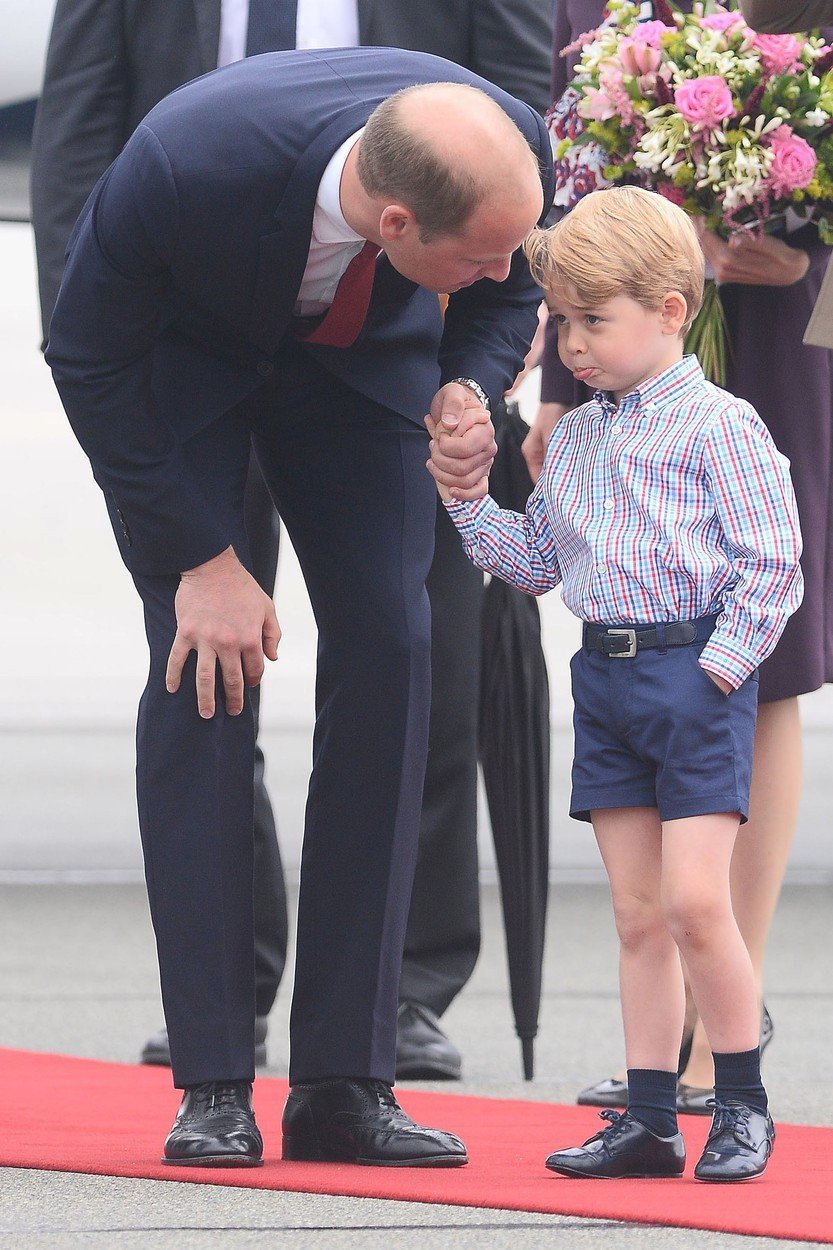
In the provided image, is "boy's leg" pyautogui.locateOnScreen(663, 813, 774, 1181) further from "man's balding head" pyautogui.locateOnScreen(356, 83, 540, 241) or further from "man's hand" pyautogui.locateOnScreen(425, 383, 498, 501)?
"man's balding head" pyautogui.locateOnScreen(356, 83, 540, 241)

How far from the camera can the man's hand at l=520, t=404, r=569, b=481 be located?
8.95 feet

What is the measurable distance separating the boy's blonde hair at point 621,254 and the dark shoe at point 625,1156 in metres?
0.81

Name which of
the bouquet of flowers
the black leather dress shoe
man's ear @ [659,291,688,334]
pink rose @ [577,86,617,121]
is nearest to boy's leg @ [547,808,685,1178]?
the black leather dress shoe

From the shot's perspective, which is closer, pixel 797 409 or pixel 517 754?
pixel 797 409

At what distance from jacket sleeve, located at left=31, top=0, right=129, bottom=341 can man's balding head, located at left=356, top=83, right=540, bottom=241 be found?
1.05 metres

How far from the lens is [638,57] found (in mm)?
2391

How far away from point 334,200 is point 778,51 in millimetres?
680

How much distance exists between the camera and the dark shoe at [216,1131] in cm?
196

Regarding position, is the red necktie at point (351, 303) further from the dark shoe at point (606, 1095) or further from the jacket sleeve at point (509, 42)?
the dark shoe at point (606, 1095)

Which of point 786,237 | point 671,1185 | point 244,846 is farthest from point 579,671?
point 786,237

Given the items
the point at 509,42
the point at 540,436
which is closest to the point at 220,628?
the point at 540,436

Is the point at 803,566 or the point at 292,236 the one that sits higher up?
the point at 292,236

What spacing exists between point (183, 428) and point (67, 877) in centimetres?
355

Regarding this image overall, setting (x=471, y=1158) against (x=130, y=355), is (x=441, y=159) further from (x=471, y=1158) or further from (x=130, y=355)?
(x=471, y=1158)
